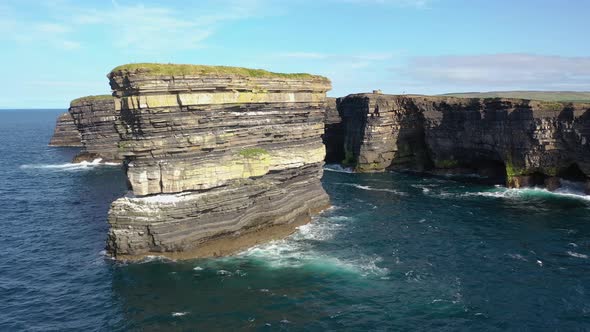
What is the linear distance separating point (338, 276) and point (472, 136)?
4612 cm

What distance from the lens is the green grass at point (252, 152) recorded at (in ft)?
135

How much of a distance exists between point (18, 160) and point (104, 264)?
76.6m

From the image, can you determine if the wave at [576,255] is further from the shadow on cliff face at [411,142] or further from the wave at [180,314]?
the shadow on cliff face at [411,142]

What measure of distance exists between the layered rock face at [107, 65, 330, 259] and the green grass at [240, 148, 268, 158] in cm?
10

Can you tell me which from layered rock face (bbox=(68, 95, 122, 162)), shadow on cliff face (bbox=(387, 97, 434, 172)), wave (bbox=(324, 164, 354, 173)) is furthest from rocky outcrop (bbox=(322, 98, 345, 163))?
layered rock face (bbox=(68, 95, 122, 162))

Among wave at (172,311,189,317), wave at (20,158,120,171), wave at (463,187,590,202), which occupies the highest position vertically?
wave at (20,158,120,171)

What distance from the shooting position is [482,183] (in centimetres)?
6838

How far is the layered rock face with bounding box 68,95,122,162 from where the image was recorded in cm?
9362

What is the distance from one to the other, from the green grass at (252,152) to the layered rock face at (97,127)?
6076cm

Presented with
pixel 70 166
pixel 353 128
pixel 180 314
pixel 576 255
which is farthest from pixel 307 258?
pixel 70 166

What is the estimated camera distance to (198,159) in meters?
37.8

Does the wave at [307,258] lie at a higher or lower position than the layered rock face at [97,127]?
lower

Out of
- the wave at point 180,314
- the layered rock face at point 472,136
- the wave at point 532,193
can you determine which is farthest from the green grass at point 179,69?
the layered rock face at point 472,136

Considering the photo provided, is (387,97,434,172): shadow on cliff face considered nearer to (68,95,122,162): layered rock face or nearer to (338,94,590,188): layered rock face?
(338,94,590,188): layered rock face
